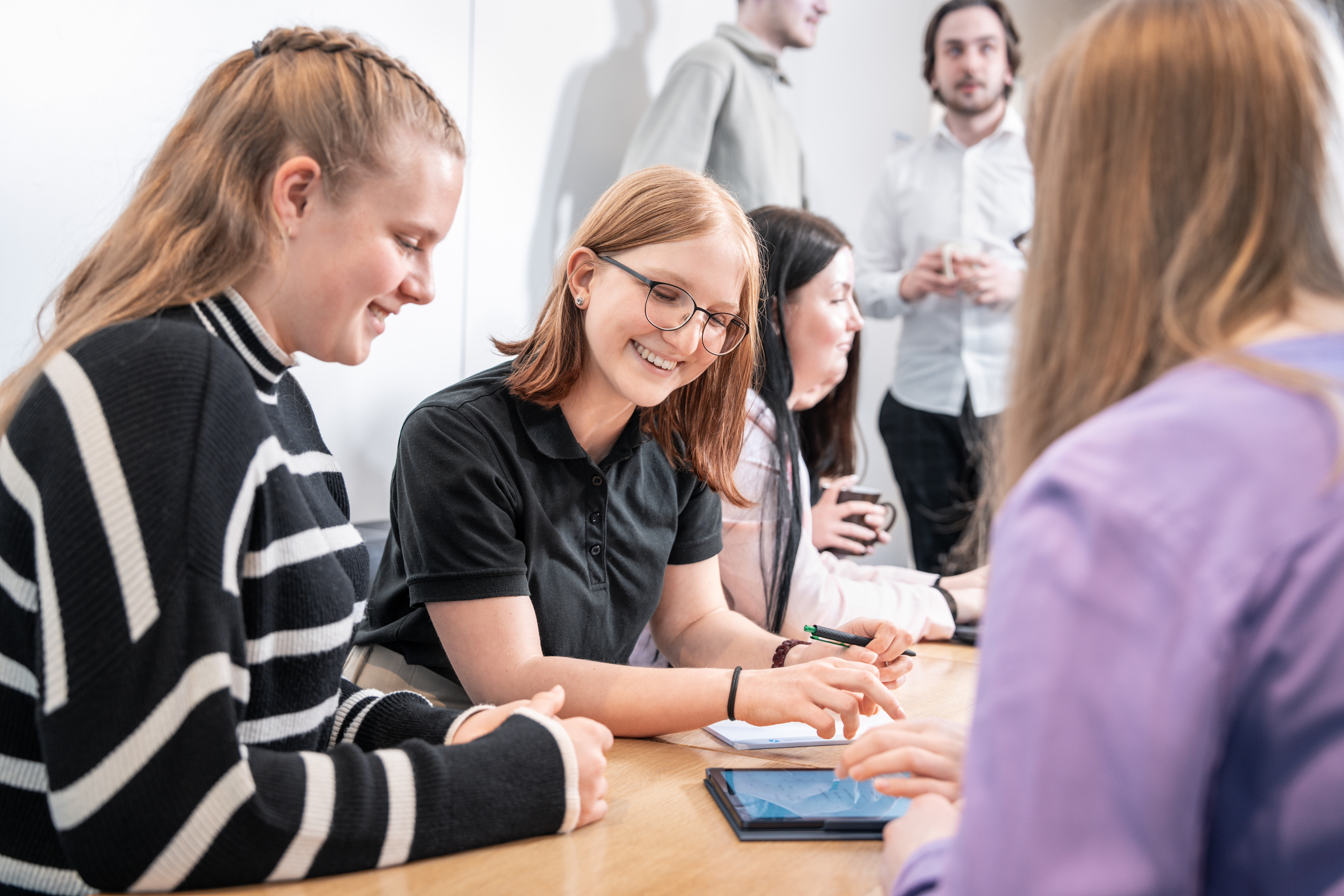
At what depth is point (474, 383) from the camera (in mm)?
1387

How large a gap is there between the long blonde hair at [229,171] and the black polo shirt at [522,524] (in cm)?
44

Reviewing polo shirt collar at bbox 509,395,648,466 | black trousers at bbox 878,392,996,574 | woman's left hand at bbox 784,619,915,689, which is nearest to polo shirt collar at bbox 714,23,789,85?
black trousers at bbox 878,392,996,574

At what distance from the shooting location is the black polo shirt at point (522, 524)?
122cm

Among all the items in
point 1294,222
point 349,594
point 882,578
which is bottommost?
point 882,578

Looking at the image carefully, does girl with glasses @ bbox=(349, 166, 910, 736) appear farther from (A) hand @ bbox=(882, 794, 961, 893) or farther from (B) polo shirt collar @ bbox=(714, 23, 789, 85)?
(B) polo shirt collar @ bbox=(714, 23, 789, 85)

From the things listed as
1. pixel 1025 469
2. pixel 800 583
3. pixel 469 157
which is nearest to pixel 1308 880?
pixel 1025 469

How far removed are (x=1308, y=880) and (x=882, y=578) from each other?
60.3 inches

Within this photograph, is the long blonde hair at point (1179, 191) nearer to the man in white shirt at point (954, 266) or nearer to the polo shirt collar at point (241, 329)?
the polo shirt collar at point (241, 329)

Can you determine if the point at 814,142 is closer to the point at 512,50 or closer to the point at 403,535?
the point at 512,50

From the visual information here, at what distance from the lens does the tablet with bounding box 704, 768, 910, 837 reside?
0.88 meters

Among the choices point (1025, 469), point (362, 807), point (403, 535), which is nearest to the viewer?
point (1025, 469)

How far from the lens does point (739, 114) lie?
2.68m

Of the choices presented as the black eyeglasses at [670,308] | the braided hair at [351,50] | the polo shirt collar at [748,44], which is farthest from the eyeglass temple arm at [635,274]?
the polo shirt collar at [748,44]

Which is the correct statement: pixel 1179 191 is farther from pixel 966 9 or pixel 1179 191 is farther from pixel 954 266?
pixel 966 9
